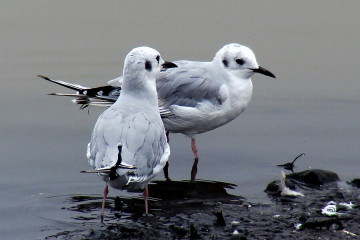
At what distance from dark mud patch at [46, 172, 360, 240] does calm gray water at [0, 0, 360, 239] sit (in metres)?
0.26

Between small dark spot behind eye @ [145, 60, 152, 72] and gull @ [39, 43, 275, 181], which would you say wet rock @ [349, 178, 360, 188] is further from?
small dark spot behind eye @ [145, 60, 152, 72]

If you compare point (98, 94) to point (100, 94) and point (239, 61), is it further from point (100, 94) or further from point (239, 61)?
point (239, 61)

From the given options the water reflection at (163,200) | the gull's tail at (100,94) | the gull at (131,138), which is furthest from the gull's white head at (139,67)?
the gull's tail at (100,94)

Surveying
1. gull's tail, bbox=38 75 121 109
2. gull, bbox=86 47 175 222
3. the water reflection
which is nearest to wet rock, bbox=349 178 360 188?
the water reflection

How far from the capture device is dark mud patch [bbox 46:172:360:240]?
270 inches

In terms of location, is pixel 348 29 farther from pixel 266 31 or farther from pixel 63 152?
Answer: pixel 63 152

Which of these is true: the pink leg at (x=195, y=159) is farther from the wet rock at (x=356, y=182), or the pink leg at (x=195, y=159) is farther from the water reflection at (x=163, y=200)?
the wet rock at (x=356, y=182)

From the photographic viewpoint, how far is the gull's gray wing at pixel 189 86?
30.9ft

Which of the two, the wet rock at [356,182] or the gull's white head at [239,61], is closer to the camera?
the wet rock at [356,182]

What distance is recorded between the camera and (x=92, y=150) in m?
7.25

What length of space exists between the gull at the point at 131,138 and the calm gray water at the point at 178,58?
845mm

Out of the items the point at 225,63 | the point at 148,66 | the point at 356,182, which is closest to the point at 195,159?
the point at 225,63

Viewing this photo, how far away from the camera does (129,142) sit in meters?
7.07

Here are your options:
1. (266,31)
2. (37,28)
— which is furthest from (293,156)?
(37,28)
